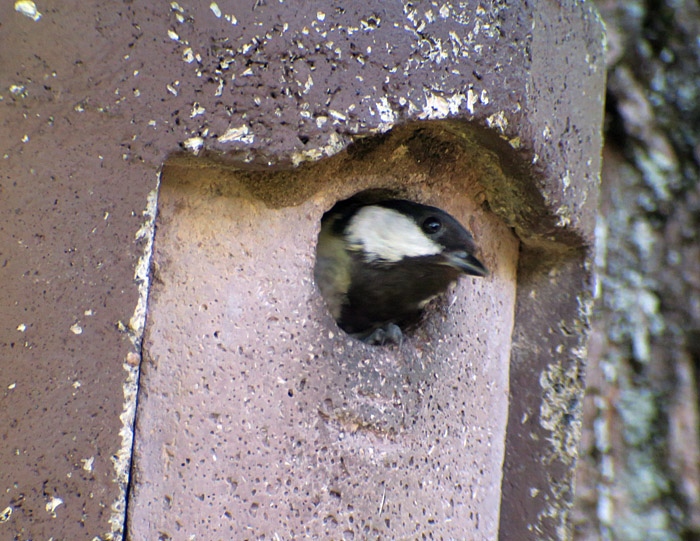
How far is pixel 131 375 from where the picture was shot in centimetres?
87

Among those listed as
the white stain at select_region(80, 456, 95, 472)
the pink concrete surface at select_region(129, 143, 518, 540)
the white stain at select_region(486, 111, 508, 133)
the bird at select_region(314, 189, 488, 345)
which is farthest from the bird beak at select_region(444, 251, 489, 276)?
the white stain at select_region(80, 456, 95, 472)

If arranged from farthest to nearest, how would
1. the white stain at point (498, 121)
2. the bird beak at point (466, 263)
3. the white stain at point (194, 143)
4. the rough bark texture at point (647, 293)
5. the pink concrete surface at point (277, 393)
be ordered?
the rough bark texture at point (647, 293)
the bird beak at point (466, 263)
the white stain at point (498, 121)
the pink concrete surface at point (277, 393)
the white stain at point (194, 143)

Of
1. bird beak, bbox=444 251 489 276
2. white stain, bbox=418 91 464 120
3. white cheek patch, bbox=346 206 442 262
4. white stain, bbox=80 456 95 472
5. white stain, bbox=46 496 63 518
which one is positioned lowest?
white stain, bbox=46 496 63 518

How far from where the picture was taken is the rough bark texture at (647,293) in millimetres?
1778

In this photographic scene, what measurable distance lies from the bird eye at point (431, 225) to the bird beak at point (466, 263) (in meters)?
0.06

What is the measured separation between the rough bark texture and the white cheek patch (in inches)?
32.1

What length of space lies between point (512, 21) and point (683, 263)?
1.04 m

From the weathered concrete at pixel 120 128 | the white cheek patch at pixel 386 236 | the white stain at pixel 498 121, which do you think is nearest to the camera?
the weathered concrete at pixel 120 128

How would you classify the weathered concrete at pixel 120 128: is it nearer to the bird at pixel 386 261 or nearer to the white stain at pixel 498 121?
the white stain at pixel 498 121

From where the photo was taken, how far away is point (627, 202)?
1.91m

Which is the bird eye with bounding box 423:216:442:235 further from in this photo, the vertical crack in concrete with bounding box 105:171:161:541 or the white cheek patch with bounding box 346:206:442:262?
the vertical crack in concrete with bounding box 105:171:161:541

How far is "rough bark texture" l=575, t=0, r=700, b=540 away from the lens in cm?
178

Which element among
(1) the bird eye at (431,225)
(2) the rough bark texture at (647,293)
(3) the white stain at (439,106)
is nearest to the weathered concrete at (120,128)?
(3) the white stain at (439,106)

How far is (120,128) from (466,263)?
0.73 m
